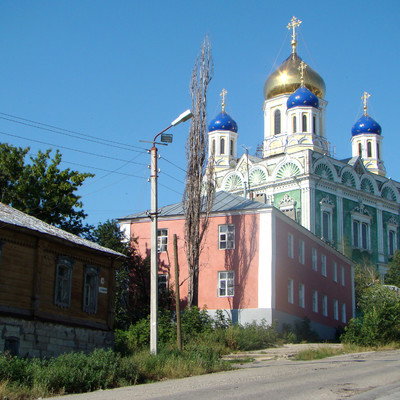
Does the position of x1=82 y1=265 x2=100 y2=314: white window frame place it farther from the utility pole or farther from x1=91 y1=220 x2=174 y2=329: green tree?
x1=91 y1=220 x2=174 y2=329: green tree

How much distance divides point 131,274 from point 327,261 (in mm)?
11898

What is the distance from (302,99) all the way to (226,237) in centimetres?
2990

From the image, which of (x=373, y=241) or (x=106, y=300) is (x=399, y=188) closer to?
(x=373, y=241)

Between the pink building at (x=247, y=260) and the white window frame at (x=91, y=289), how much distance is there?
25.5 feet

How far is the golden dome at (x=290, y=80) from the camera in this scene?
2409 inches

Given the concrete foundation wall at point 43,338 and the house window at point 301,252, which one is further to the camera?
the house window at point 301,252

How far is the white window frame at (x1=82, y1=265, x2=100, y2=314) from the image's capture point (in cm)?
2195

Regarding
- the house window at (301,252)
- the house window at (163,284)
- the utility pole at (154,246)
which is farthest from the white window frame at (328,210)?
the utility pole at (154,246)

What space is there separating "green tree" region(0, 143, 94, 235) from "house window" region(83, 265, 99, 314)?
283 inches

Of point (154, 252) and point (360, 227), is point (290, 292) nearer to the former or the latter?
point (154, 252)

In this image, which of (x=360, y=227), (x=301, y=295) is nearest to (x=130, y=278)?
(x=301, y=295)

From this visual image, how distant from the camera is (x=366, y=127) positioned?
214 feet

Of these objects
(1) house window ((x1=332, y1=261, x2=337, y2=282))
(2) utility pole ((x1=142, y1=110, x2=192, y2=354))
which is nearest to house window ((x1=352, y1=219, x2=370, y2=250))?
(1) house window ((x1=332, y1=261, x2=337, y2=282))

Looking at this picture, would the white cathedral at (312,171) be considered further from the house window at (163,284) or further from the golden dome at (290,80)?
the house window at (163,284)
